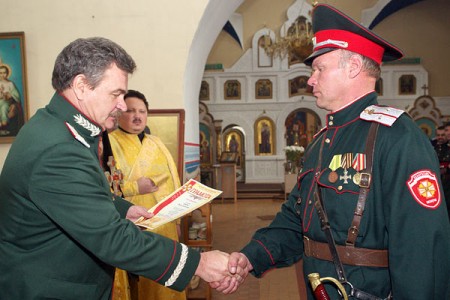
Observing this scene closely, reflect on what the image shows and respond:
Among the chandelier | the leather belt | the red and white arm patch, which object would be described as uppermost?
the chandelier

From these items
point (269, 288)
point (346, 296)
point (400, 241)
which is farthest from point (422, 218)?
point (269, 288)

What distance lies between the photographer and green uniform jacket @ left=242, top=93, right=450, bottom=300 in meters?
1.75

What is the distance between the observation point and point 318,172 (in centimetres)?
218

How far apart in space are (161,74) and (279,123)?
1343cm

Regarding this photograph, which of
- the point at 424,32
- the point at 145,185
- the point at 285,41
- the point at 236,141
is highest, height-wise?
the point at 424,32

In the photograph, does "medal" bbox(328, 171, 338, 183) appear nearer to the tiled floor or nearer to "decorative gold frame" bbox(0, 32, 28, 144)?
the tiled floor

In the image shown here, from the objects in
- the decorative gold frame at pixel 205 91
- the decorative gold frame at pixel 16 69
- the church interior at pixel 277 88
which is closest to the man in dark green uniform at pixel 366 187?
the decorative gold frame at pixel 16 69

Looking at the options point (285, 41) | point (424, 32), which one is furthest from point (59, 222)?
point (424, 32)

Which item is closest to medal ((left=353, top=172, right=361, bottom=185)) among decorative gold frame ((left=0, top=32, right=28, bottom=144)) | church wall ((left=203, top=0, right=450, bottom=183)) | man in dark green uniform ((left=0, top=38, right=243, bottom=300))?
man in dark green uniform ((left=0, top=38, right=243, bottom=300))

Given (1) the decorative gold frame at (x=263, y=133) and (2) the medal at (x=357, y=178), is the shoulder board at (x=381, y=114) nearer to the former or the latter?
(2) the medal at (x=357, y=178)

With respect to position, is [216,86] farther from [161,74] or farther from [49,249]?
[49,249]

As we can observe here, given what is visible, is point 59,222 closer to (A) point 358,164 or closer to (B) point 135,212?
(B) point 135,212

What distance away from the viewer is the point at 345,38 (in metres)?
2.13

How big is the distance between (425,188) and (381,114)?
402 mm
